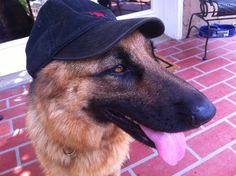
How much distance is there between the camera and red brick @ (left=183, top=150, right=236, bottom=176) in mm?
2021

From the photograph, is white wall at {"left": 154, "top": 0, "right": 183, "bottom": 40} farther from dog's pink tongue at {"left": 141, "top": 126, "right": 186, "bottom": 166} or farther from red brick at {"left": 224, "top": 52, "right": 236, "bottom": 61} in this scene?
dog's pink tongue at {"left": 141, "top": 126, "right": 186, "bottom": 166}

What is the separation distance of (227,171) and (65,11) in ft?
5.36

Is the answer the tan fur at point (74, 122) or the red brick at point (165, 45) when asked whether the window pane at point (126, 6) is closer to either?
the red brick at point (165, 45)

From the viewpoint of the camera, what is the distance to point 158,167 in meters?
2.13

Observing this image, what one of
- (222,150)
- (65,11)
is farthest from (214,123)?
(65,11)

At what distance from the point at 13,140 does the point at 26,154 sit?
0.87 feet

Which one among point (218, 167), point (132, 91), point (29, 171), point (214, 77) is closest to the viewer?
point (132, 91)

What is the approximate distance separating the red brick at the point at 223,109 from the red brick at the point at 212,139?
0.34ft

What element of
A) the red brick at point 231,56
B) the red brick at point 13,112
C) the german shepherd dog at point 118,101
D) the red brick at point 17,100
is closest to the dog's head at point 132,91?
the german shepherd dog at point 118,101

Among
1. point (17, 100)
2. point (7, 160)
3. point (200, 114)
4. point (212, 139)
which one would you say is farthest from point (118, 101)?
point (17, 100)

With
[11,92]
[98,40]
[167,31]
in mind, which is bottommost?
[11,92]

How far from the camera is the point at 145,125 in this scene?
1321mm

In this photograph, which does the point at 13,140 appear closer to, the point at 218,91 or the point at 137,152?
the point at 137,152

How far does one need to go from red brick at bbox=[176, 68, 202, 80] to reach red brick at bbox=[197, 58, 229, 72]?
0.36ft
